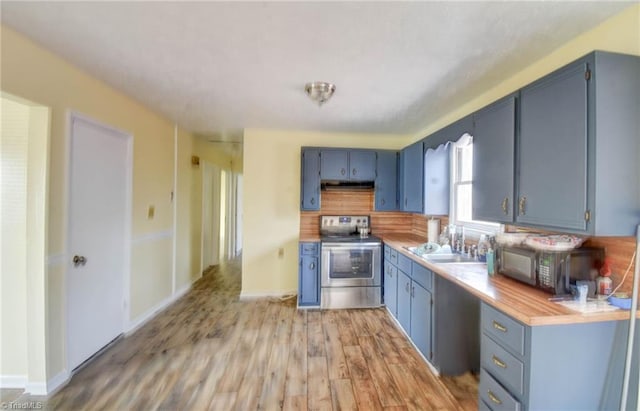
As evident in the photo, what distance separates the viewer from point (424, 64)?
1.86 metres

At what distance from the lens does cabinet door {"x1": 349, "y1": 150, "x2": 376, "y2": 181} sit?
11.8 feet

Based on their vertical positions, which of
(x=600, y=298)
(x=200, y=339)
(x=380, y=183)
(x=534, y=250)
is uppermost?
(x=380, y=183)

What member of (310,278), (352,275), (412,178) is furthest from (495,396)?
(412,178)

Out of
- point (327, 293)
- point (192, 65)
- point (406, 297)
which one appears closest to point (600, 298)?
point (406, 297)

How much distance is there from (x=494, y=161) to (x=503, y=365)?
1.29m

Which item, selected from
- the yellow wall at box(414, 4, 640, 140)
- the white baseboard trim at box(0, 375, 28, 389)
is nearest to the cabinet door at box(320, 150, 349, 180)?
the yellow wall at box(414, 4, 640, 140)

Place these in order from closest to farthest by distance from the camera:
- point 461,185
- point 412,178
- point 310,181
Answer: point 461,185 < point 412,178 < point 310,181

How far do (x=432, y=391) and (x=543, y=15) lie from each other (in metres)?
2.51

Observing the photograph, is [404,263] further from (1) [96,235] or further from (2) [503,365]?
(1) [96,235]

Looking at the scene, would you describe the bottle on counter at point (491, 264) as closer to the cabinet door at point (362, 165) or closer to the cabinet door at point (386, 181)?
the cabinet door at point (386, 181)

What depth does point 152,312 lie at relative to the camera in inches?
122

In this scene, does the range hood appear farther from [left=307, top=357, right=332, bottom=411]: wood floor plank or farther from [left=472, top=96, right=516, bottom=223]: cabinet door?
[left=307, top=357, right=332, bottom=411]: wood floor plank

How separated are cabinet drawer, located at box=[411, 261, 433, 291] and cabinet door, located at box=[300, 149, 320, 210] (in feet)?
5.04

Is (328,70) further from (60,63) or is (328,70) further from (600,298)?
(600,298)
